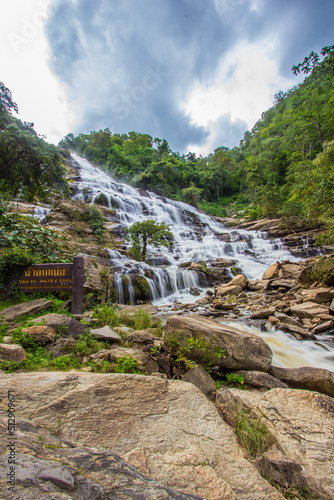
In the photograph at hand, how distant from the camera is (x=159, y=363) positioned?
3543 millimetres

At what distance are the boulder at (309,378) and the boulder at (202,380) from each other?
1262 mm

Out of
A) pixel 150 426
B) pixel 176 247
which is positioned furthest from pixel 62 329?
pixel 176 247

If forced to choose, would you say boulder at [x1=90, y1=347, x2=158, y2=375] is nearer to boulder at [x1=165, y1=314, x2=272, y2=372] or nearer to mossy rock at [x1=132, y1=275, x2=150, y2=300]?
boulder at [x1=165, y1=314, x2=272, y2=372]

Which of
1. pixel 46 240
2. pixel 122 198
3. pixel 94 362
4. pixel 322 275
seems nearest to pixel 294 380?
pixel 94 362

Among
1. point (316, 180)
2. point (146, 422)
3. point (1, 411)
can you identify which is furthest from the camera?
point (316, 180)

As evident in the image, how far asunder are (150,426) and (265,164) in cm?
4339

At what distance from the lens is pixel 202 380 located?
312 centimetres

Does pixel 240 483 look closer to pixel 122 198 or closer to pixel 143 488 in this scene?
pixel 143 488

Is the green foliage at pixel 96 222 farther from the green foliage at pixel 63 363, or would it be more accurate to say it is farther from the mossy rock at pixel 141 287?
the green foliage at pixel 63 363

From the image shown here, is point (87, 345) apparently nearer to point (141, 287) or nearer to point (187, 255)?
point (141, 287)

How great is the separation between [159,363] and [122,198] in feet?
83.6

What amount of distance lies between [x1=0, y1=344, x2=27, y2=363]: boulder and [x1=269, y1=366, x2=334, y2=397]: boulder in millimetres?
3881

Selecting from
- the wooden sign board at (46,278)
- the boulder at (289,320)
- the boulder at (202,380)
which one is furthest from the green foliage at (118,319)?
the boulder at (289,320)

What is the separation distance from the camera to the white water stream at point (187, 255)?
5848 mm
